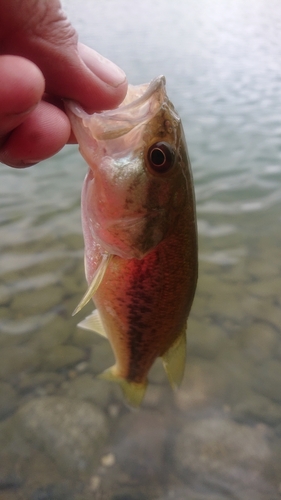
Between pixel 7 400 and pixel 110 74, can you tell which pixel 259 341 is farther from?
pixel 110 74

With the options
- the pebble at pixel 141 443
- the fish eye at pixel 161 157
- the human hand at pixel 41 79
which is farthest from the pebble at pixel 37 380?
the fish eye at pixel 161 157

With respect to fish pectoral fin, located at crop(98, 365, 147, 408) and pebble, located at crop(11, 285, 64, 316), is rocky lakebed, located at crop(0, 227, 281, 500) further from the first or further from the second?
fish pectoral fin, located at crop(98, 365, 147, 408)

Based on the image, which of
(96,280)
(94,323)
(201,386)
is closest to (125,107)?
(96,280)

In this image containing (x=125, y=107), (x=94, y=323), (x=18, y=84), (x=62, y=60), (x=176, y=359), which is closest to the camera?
(x=18, y=84)

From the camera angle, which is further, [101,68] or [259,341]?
[259,341]

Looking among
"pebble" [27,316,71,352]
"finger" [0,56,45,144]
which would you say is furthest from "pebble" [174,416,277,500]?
"finger" [0,56,45,144]

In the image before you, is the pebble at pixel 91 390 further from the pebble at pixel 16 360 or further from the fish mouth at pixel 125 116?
the fish mouth at pixel 125 116
